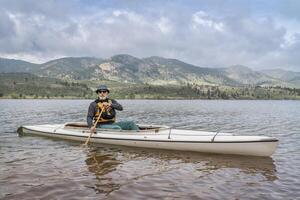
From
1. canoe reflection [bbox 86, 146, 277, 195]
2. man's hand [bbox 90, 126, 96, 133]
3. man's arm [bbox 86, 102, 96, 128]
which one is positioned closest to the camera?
canoe reflection [bbox 86, 146, 277, 195]

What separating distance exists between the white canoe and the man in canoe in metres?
0.50

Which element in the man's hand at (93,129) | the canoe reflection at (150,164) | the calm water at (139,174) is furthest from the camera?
the man's hand at (93,129)

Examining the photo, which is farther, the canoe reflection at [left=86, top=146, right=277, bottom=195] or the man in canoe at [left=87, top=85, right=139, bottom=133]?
the man in canoe at [left=87, top=85, right=139, bottom=133]

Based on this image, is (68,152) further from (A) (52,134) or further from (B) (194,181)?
(B) (194,181)

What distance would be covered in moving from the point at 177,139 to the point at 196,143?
1229 millimetres

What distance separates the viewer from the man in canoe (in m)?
22.6

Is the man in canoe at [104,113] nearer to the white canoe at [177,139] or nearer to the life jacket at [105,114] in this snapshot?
the life jacket at [105,114]

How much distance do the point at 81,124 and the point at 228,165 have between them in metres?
12.3

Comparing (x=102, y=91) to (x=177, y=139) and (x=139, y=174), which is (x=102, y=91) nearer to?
(x=177, y=139)

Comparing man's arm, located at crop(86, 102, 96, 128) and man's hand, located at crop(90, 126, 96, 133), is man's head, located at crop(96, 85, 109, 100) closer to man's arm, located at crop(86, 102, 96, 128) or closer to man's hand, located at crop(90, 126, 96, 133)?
man's arm, located at crop(86, 102, 96, 128)

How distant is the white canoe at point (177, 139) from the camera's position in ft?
62.7

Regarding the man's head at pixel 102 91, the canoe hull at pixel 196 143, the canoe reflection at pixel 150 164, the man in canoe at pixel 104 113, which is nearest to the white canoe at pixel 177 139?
the canoe hull at pixel 196 143

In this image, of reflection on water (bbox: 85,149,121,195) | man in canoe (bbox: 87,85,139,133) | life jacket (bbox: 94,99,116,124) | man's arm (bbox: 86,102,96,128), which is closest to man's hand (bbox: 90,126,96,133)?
man in canoe (bbox: 87,85,139,133)

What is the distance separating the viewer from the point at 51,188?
43.0 feet
